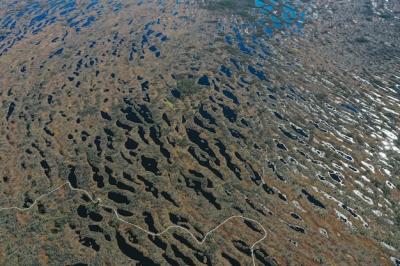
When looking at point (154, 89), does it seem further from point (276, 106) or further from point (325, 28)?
point (325, 28)

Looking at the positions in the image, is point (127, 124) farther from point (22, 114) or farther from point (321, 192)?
point (321, 192)

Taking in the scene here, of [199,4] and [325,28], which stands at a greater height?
[199,4]

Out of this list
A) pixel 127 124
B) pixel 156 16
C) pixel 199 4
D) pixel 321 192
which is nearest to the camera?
pixel 321 192

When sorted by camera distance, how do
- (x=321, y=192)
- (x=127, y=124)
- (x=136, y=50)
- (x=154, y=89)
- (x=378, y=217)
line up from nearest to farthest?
(x=378, y=217), (x=321, y=192), (x=127, y=124), (x=154, y=89), (x=136, y=50)

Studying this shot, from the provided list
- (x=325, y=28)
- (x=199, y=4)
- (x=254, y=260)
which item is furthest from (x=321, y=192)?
(x=199, y=4)

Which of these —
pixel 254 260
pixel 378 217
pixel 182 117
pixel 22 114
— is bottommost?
pixel 378 217

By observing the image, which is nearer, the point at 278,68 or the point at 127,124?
the point at 127,124
